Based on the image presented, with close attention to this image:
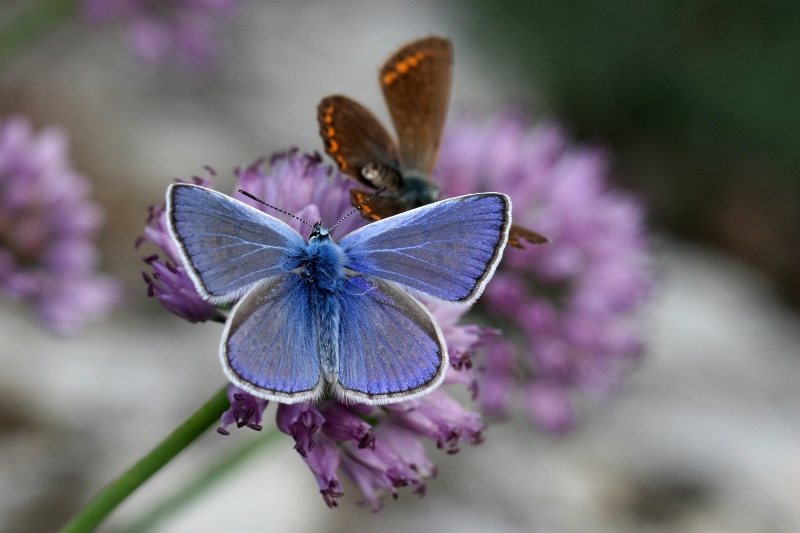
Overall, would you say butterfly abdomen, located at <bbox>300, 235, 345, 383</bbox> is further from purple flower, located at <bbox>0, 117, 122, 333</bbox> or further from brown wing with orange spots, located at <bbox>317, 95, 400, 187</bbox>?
purple flower, located at <bbox>0, 117, 122, 333</bbox>

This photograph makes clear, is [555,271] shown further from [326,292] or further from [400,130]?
[326,292]

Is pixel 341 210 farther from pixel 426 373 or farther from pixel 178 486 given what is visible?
pixel 178 486

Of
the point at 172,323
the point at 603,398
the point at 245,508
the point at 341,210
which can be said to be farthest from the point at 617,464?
the point at 341,210

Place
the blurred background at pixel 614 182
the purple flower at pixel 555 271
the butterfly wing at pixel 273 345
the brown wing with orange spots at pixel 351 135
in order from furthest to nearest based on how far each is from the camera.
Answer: the blurred background at pixel 614 182 < the purple flower at pixel 555 271 < the brown wing with orange spots at pixel 351 135 < the butterfly wing at pixel 273 345

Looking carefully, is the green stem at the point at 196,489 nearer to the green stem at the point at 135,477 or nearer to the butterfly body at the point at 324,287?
the green stem at the point at 135,477

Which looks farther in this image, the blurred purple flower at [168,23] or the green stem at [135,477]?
the blurred purple flower at [168,23]

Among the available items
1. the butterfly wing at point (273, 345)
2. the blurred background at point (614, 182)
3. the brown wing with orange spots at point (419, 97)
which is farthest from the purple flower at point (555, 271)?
the butterfly wing at point (273, 345)
